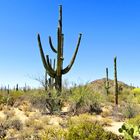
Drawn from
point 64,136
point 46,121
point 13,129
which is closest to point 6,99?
point 46,121

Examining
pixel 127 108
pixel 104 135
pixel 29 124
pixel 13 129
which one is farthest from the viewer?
pixel 127 108

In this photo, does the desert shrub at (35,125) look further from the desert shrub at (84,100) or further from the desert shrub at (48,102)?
the desert shrub at (84,100)

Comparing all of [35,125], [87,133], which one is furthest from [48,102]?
[87,133]

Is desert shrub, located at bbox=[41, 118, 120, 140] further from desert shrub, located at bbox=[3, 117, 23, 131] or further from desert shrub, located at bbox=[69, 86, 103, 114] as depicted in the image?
desert shrub, located at bbox=[69, 86, 103, 114]

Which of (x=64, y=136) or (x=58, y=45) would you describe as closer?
(x=64, y=136)

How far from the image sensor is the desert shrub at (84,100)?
19.5m

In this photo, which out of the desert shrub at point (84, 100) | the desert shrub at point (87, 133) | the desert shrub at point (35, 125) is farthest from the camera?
the desert shrub at point (84, 100)

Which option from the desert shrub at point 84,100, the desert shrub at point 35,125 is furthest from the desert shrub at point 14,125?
the desert shrub at point 84,100

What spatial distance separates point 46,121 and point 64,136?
6.61 m

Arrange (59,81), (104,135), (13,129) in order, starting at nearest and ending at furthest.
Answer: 1. (104,135)
2. (13,129)
3. (59,81)

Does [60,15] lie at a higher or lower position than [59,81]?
higher

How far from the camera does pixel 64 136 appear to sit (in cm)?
909

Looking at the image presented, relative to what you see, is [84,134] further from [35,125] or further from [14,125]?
[14,125]

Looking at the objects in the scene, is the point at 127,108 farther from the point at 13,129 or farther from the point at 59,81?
the point at 13,129
